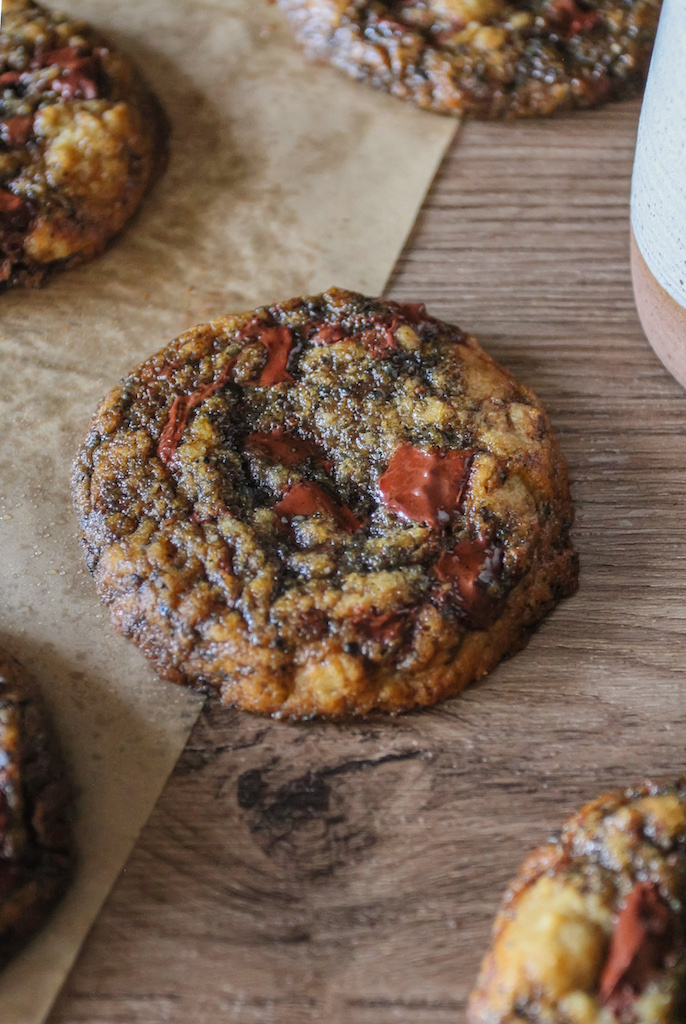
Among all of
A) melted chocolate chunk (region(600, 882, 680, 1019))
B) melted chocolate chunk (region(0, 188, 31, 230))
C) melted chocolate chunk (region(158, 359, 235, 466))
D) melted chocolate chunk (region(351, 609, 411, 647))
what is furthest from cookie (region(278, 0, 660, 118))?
melted chocolate chunk (region(600, 882, 680, 1019))

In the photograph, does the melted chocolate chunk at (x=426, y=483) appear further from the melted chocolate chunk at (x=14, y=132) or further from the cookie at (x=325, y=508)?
the melted chocolate chunk at (x=14, y=132)

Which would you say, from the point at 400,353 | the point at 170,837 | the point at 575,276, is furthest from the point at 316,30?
the point at 170,837

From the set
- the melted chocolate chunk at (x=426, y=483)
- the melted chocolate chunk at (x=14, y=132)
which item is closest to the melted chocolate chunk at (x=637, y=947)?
the melted chocolate chunk at (x=426, y=483)

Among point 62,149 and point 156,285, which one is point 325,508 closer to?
point 156,285

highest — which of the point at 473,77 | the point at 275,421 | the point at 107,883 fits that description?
the point at 473,77

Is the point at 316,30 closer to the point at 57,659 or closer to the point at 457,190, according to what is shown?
the point at 457,190

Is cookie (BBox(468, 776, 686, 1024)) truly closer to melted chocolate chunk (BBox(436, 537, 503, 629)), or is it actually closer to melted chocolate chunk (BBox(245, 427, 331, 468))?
melted chocolate chunk (BBox(436, 537, 503, 629))

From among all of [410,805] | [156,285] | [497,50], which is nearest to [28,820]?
[410,805]
